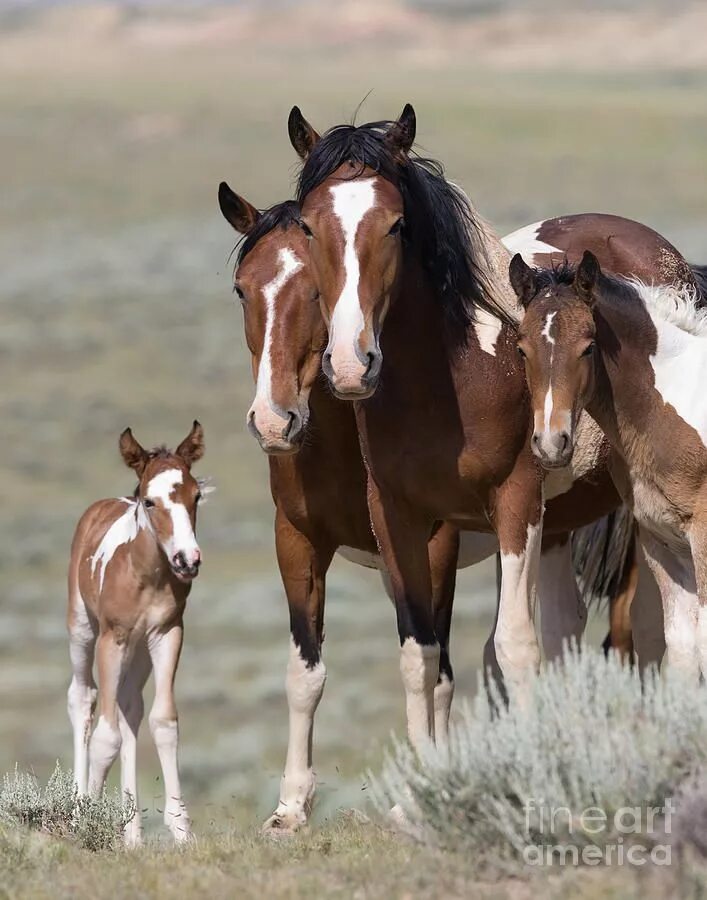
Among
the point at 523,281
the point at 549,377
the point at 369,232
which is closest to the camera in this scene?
the point at 549,377

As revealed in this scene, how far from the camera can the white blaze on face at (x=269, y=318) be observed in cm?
624

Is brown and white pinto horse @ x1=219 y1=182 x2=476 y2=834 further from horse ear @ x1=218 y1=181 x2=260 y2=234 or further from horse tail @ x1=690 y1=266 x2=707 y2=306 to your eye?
horse tail @ x1=690 y1=266 x2=707 y2=306

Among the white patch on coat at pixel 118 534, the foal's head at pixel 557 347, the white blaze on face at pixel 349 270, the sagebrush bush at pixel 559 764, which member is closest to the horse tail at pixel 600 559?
the white patch on coat at pixel 118 534

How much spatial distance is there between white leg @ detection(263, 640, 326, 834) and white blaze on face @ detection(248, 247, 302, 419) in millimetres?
1421


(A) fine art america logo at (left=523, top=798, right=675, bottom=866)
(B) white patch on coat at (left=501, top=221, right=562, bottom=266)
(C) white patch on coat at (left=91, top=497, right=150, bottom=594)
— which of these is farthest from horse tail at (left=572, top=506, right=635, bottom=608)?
(A) fine art america logo at (left=523, top=798, right=675, bottom=866)

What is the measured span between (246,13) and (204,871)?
115 metres

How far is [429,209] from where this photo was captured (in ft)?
21.7

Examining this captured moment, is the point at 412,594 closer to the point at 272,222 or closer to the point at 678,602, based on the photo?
the point at 678,602

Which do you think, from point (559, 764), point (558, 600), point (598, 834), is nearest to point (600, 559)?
point (558, 600)

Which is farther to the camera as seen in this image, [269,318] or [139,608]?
[139,608]

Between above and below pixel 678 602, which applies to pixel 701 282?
above

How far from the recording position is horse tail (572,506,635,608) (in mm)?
9000

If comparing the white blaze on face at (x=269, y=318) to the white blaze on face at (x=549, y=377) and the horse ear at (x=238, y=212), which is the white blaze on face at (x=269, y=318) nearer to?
the horse ear at (x=238, y=212)

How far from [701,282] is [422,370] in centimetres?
225
